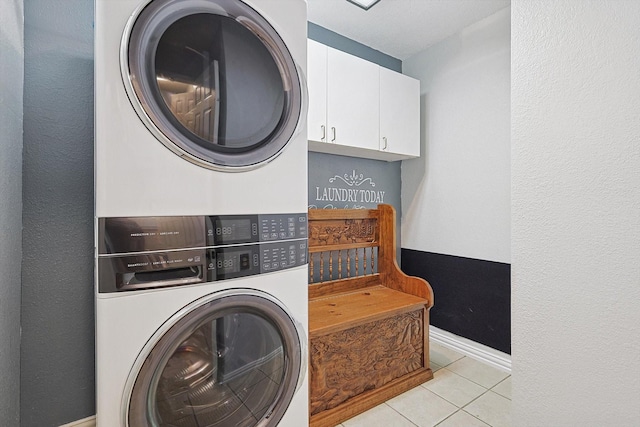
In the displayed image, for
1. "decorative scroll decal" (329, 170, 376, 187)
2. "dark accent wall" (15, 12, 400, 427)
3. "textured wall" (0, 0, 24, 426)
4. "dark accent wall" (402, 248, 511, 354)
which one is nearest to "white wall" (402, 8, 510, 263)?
"dark accent wall" (402, 248, 511, 354)

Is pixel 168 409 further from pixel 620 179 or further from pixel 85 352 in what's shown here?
pixel 620 179

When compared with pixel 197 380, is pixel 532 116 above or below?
above

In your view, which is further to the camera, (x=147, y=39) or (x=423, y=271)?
(x=423, y=271)

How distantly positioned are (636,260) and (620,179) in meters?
0.30

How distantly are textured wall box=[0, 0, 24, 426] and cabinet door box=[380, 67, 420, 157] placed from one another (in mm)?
2032

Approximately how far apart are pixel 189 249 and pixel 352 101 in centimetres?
167

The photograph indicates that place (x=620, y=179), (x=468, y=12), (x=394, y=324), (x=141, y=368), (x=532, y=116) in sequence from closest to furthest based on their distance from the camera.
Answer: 1. (x=141, y=368)
2. (x=620, y=179)
3. (x=532, y=116)
4. (x=394, y=324)
5. (x=468, y=12)

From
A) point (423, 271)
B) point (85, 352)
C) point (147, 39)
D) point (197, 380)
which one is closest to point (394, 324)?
point (423, 271)

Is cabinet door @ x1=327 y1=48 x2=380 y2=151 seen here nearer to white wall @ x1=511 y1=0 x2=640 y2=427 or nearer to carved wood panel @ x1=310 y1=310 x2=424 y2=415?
white wall @ x1=511 y1=0 x2=640 y2=427

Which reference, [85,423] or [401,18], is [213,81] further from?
[401,18]

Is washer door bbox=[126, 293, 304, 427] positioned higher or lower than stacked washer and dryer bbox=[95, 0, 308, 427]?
lower

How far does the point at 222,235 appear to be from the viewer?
1011 millimetres

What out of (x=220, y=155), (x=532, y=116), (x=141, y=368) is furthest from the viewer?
(x=532, y=116)

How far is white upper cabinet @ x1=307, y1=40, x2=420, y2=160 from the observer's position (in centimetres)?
201
